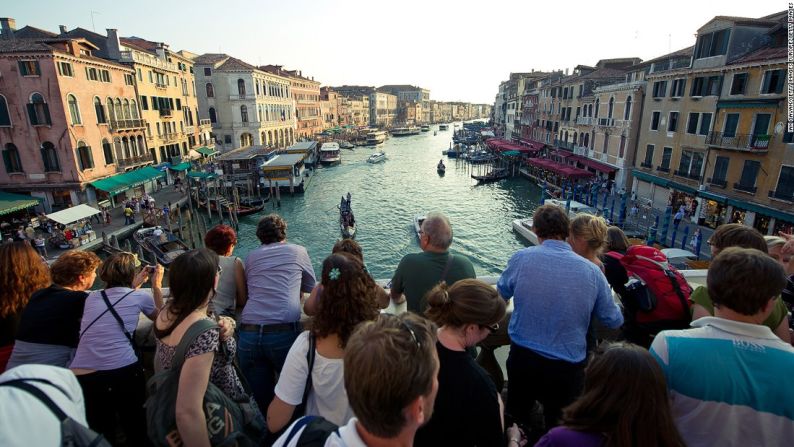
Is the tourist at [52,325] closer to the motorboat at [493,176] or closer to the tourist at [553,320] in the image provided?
the tourist at [553,320]

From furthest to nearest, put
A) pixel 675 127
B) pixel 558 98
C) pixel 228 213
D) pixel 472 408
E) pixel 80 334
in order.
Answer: pixel 558 98
pixel 228 213
pixel 675 127
pixel 80 334
pixel 472 408

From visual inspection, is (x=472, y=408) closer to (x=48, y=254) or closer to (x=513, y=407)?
(x=513, y=407)

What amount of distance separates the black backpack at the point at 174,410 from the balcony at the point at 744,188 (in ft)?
78.7

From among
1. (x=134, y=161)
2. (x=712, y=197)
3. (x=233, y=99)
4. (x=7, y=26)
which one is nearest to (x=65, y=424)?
(x=712, y=197)

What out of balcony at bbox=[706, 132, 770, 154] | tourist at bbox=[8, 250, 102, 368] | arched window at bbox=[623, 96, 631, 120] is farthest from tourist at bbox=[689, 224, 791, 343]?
Result: arched window at bbox=[623, 96, 631, 120]

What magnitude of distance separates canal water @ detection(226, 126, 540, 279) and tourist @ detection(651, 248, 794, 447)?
685 inches

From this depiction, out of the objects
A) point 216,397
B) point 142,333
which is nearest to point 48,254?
point 142,333

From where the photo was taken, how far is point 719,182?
20469mm

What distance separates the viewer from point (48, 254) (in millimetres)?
18141

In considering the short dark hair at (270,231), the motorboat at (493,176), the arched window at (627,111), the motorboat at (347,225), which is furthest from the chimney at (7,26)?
the arched window at (627,111)

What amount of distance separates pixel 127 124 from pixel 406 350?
33.3 metres

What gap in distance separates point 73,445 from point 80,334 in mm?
1550

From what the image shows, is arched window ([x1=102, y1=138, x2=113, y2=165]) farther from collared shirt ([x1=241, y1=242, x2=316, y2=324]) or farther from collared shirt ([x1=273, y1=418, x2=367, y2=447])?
collared shirt ([x1=273, y1=418, x2=367, y2=447])

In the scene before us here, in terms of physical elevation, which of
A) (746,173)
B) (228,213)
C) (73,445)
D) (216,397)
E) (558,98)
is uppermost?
(558,98)
